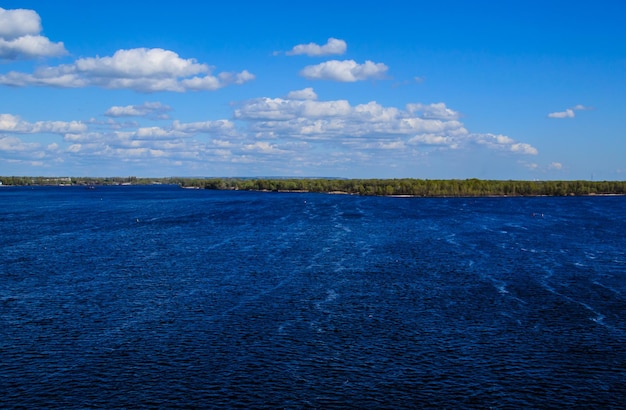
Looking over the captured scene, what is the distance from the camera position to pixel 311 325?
60.0 meters

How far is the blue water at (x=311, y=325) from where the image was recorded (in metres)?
44.8

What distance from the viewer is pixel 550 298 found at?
235ft

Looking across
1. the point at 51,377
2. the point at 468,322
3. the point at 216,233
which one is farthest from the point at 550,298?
the point at 216,233

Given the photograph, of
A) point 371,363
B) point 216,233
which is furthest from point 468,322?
point 216,233

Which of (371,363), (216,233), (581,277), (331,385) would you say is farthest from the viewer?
(216,233)

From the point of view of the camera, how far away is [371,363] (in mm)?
49875

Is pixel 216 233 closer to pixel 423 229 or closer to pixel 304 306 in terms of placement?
pixel 423 229

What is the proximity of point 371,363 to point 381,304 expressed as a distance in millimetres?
19210

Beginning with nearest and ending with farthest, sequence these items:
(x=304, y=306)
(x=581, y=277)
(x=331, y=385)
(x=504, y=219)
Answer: (x=331, y=385), (x=304, y=306), (x=581, y=277), (x=504, y=219)

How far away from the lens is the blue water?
44750mm

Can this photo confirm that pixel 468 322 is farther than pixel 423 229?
No

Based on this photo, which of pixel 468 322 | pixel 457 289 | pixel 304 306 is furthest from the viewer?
pixel 457 289

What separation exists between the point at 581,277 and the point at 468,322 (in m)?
31.9

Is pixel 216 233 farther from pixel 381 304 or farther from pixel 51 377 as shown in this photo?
pixel 51 377
